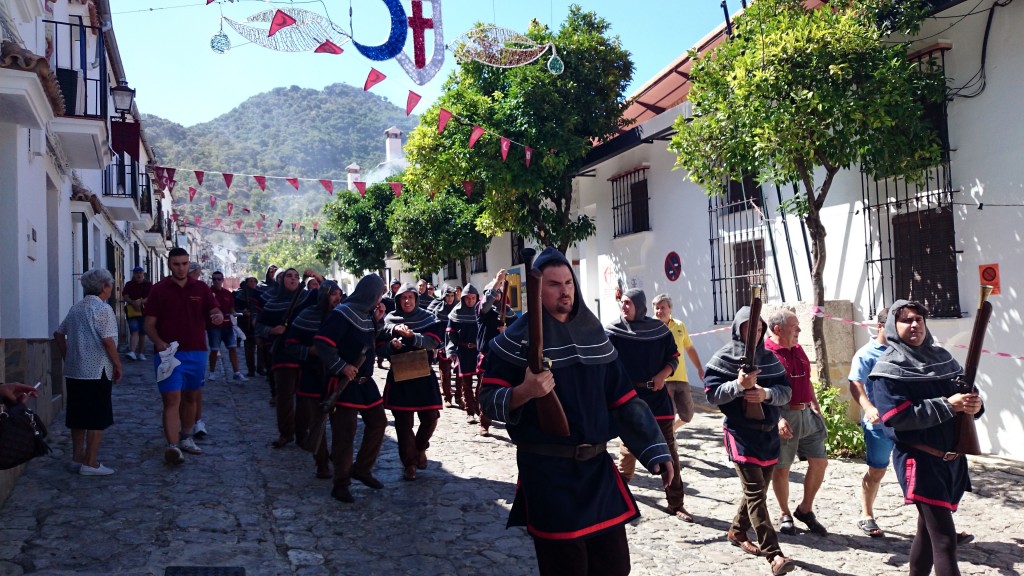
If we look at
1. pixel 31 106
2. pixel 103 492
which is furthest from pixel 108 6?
pixel 103 492

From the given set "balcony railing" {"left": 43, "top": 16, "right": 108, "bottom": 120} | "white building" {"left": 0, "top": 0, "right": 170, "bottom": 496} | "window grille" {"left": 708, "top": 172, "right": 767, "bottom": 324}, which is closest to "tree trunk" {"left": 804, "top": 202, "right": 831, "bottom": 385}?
"window grille" {"left": 708, "top": 172, "right": 767, "bottom": 324}

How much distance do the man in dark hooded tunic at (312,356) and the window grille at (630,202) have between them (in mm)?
8338

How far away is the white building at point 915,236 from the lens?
8.12 metres

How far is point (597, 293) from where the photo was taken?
17.5 meters

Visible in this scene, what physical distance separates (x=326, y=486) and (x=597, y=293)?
439 inches

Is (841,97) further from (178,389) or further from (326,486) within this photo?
(178,389)

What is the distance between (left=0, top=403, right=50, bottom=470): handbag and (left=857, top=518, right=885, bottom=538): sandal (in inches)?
208

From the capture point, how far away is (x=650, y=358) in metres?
6.51

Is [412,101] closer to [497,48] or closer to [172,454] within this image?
[497,48]

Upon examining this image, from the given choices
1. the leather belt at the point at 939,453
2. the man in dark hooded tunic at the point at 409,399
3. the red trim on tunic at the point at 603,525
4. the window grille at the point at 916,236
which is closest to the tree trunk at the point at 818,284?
the window grille at the point at 916,236

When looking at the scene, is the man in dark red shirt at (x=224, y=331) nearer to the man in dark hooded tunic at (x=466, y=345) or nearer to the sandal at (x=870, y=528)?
the man in dark hooded tunic at (x=466, y=345)

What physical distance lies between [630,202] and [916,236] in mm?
6711

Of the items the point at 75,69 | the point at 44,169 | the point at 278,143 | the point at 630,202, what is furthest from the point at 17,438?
the point at 278,143

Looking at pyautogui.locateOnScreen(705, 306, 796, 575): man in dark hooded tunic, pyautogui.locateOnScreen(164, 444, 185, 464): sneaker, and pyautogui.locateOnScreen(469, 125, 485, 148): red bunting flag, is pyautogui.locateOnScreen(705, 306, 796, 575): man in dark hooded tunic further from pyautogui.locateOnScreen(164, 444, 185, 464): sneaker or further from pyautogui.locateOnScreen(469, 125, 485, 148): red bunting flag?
pyautogui.locateOnScreen(469, 125, 485, 148): red bunting flag
